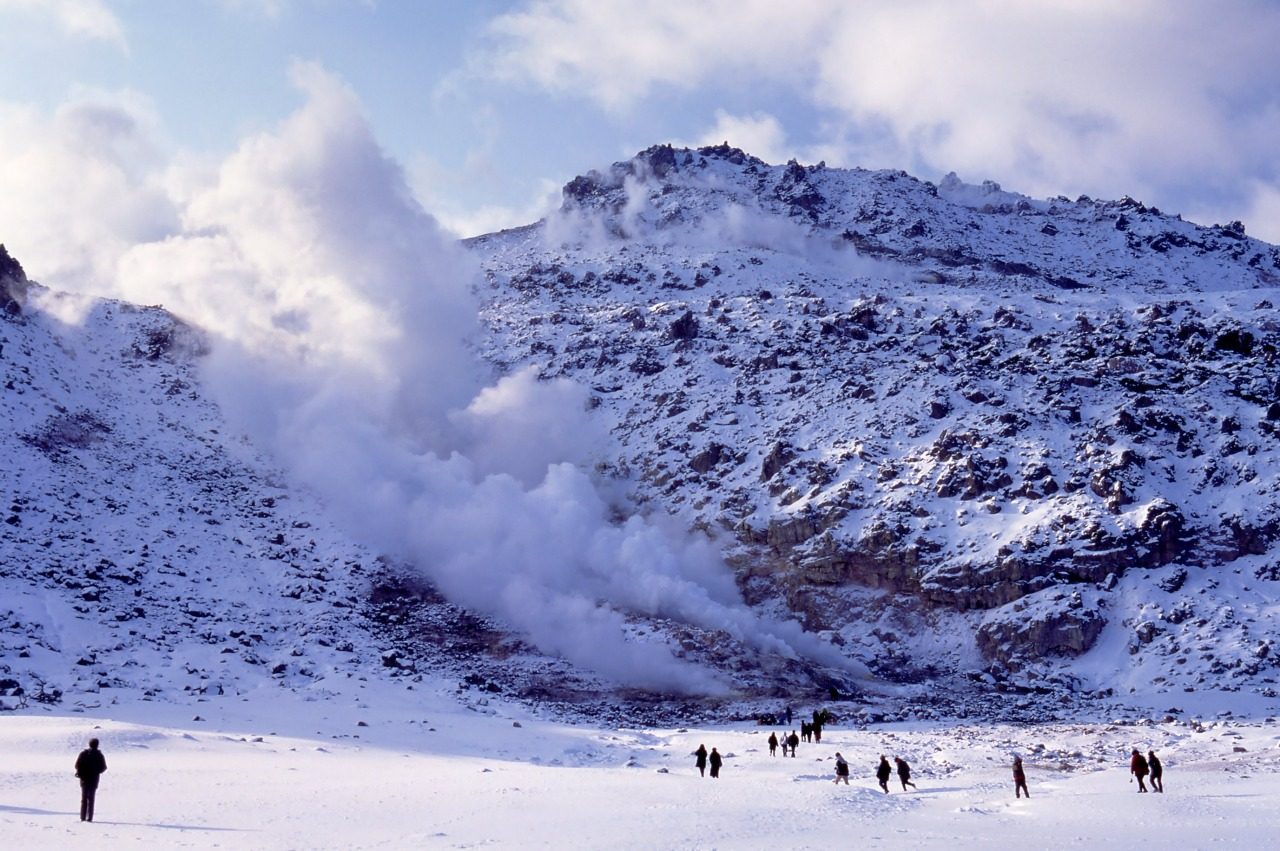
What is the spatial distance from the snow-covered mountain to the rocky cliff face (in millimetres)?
208

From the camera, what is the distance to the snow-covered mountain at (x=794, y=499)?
47.2 m

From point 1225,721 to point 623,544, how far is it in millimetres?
29720

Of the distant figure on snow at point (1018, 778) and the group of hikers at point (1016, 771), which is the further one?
the distant figure on snow at point (1018, 778)

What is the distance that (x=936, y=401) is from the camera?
65.9m

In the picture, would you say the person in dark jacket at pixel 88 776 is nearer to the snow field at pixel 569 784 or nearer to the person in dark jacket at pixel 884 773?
the snow field at pixel 569 784

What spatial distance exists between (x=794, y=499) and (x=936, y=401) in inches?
460

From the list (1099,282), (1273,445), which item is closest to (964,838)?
(1273,445)

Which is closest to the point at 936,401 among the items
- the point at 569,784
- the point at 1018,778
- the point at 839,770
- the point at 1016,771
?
the point at 839,770

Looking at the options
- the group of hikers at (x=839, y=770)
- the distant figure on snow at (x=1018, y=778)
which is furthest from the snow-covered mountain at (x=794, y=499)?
the distant figure on snow at (x=1018, y=778)

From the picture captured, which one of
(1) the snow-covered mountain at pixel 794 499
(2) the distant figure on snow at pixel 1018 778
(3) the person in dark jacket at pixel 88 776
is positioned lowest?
(2) the distant figure on snow at pixel 1018 778

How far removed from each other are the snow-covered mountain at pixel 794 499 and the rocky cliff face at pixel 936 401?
0.21m

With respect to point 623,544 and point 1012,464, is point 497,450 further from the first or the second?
point 1012,464

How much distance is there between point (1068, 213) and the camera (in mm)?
124750

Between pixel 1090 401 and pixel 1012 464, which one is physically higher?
pixel 1090 401
